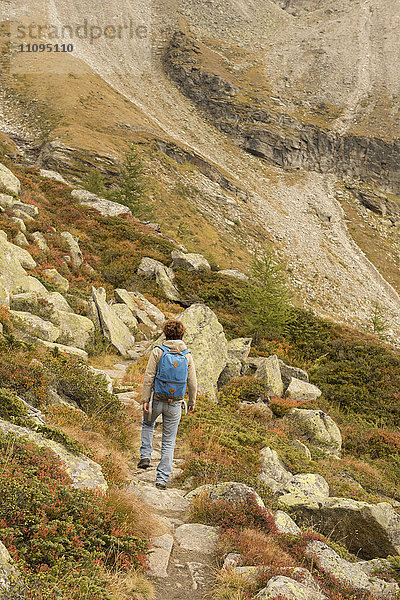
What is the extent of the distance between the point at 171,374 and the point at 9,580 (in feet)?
12.2

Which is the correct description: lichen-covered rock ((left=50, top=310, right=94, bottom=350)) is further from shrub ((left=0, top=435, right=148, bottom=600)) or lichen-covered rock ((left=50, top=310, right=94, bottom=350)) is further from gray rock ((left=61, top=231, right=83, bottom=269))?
shrub ((left=0, top=435, right=148, bottom=600))

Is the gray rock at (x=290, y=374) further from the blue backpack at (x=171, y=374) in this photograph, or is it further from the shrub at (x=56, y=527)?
the shrub at (x=56, y=527)

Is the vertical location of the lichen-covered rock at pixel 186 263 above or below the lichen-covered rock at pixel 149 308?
above

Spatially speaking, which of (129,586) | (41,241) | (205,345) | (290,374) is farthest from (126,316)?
(129,586)

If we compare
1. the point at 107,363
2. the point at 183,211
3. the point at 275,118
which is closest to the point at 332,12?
the point at 275,118

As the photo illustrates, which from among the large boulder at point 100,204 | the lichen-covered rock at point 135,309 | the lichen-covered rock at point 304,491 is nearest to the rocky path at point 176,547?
the lichen-covered rock at point 304,491

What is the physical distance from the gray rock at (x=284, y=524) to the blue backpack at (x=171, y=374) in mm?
2381

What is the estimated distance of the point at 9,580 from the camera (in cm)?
288

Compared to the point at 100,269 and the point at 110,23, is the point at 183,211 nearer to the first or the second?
the point at 100,269

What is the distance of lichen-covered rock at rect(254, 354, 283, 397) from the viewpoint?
13891 mm

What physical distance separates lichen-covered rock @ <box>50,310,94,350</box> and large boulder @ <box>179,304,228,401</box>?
3285mm

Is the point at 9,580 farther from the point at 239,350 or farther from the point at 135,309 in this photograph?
the point at 135,309

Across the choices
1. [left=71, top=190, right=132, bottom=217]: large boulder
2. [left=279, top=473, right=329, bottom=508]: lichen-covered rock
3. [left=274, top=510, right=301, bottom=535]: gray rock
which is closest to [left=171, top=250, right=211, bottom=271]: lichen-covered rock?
[left=71, top=190, right=132, bottom=217]: large boulder

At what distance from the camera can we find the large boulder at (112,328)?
13.9 meters
